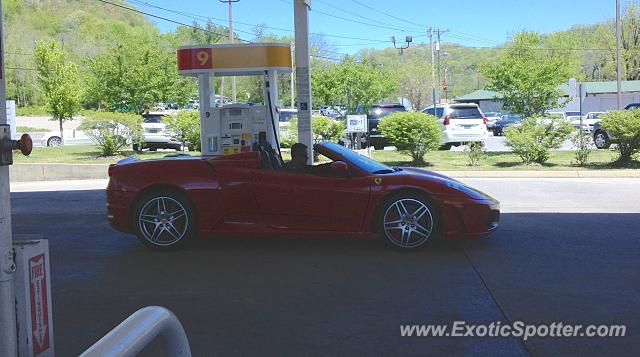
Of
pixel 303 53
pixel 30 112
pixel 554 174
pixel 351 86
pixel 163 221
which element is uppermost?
pixel 30 112

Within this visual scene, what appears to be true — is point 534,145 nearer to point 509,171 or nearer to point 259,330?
point 509,171

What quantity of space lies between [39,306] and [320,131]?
1803cm

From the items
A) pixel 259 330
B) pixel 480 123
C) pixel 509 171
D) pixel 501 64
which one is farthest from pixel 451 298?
pixel 480 123

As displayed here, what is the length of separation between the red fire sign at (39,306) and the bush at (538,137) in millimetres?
16313

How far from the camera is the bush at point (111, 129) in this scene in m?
20.3

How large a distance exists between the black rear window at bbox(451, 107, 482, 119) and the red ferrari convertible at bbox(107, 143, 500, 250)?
16.9 meters

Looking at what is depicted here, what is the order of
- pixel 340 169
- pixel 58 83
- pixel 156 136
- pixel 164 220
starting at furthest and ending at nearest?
pixel 58 83
pixel 156 136
pixel 164 220
pixel 340 169

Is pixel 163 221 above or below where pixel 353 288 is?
above

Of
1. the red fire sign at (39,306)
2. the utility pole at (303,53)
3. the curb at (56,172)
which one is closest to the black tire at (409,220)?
the red fire sign at (39,306)

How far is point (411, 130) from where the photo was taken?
703 inches

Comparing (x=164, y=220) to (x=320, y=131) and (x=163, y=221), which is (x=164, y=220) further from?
(x=320, y=131)

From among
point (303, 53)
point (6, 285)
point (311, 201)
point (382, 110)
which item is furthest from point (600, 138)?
point (6, 285)

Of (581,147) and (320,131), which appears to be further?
(320,131)

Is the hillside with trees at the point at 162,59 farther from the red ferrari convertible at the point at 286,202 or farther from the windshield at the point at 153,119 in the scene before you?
the red ferrari convertible at the point at 286,202
